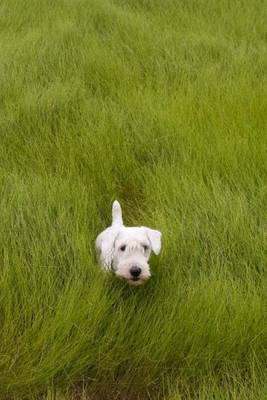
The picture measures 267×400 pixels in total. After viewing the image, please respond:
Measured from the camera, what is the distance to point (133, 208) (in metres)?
3.11

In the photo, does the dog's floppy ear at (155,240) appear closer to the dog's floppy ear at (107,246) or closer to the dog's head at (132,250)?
the dog's head at (132,250)

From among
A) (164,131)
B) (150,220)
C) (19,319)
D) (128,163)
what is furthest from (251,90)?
(19,319)

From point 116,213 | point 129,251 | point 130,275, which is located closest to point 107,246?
point 129,251

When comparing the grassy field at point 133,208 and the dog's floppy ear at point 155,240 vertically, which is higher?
the dog's floppy ear at point 155,240

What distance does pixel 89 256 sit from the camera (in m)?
2.47

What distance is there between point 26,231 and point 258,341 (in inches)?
46.3

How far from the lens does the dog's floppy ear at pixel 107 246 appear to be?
7.81 ft

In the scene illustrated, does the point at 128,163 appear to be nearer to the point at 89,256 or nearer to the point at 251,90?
the point at 89,256

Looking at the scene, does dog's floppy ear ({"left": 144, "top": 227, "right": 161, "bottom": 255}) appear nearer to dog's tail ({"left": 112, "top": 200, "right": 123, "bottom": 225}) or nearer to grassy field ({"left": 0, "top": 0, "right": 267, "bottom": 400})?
grassy field ({"left": 0, "top": 0, "right": 267, "bottom": 400})

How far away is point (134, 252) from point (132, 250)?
14mm

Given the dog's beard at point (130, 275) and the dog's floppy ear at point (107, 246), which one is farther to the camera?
the dog's floppy ear at point (107, 246)

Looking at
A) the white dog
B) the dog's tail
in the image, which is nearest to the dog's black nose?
the white dog

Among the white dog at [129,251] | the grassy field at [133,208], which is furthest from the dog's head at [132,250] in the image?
the grassy field at [133,208]

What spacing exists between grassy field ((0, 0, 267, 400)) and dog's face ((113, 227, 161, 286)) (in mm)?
126
